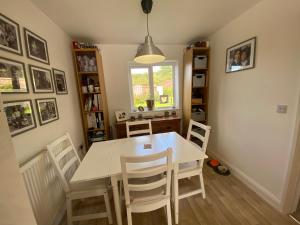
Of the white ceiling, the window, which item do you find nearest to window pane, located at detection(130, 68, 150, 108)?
the window

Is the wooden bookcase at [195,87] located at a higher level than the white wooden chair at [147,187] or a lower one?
higher

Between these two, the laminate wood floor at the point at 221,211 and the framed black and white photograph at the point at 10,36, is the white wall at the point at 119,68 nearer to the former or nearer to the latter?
the framed black and white photograph at the point at 10,36

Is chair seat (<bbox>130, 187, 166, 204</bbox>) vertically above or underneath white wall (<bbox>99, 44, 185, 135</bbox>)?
underneath

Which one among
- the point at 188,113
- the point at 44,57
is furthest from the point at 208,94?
the point at 44,57

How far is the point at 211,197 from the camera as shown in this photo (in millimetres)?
1752

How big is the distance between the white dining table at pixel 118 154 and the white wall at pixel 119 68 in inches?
48.7

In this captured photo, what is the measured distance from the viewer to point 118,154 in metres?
1.48

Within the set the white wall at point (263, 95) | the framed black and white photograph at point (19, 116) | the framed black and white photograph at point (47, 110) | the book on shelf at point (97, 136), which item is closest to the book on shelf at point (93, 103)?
the book on shelf at point (97, 136)

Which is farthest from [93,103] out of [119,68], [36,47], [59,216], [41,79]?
[59,216]

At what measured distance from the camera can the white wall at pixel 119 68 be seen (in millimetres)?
2727

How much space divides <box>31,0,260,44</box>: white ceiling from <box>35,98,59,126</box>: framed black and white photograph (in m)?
1.03

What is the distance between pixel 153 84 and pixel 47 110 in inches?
81.0

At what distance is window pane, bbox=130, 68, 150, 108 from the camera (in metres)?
2.97

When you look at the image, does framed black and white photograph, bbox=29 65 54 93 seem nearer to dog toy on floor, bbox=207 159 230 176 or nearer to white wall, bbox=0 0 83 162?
white wall, bbox=0 0 83 162
